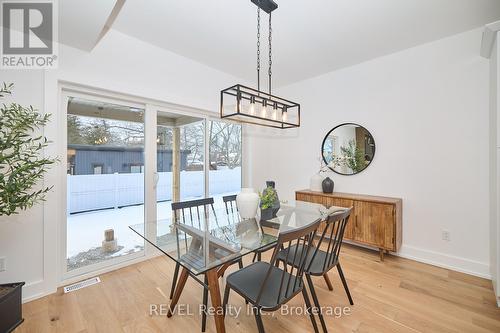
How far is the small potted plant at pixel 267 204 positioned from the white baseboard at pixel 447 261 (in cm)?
201

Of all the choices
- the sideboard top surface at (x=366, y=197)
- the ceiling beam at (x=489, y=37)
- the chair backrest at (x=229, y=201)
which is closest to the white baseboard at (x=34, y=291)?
the chair backrest at (x=229, y=201)

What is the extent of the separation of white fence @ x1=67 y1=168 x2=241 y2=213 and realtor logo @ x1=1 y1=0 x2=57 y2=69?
1148 mm

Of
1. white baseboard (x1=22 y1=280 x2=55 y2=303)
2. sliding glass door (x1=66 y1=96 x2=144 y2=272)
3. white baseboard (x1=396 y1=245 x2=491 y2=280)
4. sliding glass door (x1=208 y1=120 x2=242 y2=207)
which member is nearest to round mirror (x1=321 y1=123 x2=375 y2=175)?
white baseboard (x1=396 y1=245 x2=491 y2=280)

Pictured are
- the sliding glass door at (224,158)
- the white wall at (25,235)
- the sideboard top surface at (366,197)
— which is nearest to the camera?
the white wall at (25,235)

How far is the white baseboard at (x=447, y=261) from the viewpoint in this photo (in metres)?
2.38

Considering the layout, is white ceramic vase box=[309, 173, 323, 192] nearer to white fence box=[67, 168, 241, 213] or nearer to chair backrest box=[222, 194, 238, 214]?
chair backrest box=[222, 194, 238, 214]

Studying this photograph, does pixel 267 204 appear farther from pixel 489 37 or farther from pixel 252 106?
pixel 489 37

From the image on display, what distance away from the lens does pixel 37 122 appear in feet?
6.29

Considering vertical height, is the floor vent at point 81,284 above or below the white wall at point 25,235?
below

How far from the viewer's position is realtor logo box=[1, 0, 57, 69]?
71.0 inches

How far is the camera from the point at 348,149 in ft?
11.0

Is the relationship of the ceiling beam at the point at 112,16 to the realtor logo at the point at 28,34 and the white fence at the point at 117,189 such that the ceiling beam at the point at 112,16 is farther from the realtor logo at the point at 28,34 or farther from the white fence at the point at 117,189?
the white fence at the point at 117,189

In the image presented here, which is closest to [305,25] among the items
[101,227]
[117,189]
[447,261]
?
[117,189]

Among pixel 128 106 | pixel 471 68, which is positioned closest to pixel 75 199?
pixel 128 106
